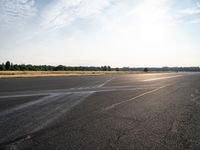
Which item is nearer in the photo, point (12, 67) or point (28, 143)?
point (28, 143)

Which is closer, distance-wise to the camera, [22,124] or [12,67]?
[22,124]

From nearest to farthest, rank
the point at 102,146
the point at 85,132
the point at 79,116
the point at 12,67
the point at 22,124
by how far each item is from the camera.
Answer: the point at 102,146
the point at 85,132
the point at 22,124
the point at 79,116
the point at 12,67

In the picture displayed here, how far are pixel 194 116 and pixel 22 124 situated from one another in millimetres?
5137

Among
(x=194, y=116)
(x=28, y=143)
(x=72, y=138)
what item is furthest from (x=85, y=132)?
(x=194, y=116)

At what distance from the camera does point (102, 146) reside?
4.58m

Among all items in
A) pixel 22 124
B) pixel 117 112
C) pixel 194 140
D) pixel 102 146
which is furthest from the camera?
pixel 117 112

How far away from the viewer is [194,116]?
25.5 feet

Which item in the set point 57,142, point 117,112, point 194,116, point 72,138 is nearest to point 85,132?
point 72,138

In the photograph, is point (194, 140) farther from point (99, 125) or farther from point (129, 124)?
point (99, 125)

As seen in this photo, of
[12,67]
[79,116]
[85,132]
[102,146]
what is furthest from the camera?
[12,67]

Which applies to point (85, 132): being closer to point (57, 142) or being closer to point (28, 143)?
point (57, 142)

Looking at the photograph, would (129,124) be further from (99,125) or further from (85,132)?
(85,132)

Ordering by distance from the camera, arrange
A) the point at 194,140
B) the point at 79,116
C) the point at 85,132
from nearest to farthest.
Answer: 1. the point at 194,140
2. the point at 85,132
3. the point at 79,116

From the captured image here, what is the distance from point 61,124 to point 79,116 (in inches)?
47.9
